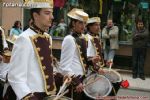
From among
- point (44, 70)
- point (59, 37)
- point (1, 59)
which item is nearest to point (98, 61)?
point (1, 59)

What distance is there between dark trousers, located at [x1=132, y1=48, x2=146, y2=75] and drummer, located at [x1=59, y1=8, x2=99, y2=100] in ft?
27.1

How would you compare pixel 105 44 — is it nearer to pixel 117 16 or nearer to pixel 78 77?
pixel 117 16

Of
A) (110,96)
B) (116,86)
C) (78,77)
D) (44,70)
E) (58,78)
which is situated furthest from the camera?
(116,86)

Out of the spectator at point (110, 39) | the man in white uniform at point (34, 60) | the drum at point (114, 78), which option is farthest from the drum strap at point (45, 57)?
the spectator at point (110, 39)

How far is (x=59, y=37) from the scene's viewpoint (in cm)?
1669

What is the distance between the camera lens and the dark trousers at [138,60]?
14734 mm

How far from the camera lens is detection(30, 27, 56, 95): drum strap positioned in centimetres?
454

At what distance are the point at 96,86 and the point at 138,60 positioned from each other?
816cm

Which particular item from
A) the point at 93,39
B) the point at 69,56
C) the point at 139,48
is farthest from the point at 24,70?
the point at 139,48

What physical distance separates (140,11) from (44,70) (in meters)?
11.4

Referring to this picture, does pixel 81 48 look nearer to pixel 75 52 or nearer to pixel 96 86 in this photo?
pixel 75 52

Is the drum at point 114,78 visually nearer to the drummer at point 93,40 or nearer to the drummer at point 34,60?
the drummer at point 93,40

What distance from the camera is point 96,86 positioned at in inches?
272

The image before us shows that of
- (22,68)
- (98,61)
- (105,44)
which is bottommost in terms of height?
(105,44)
